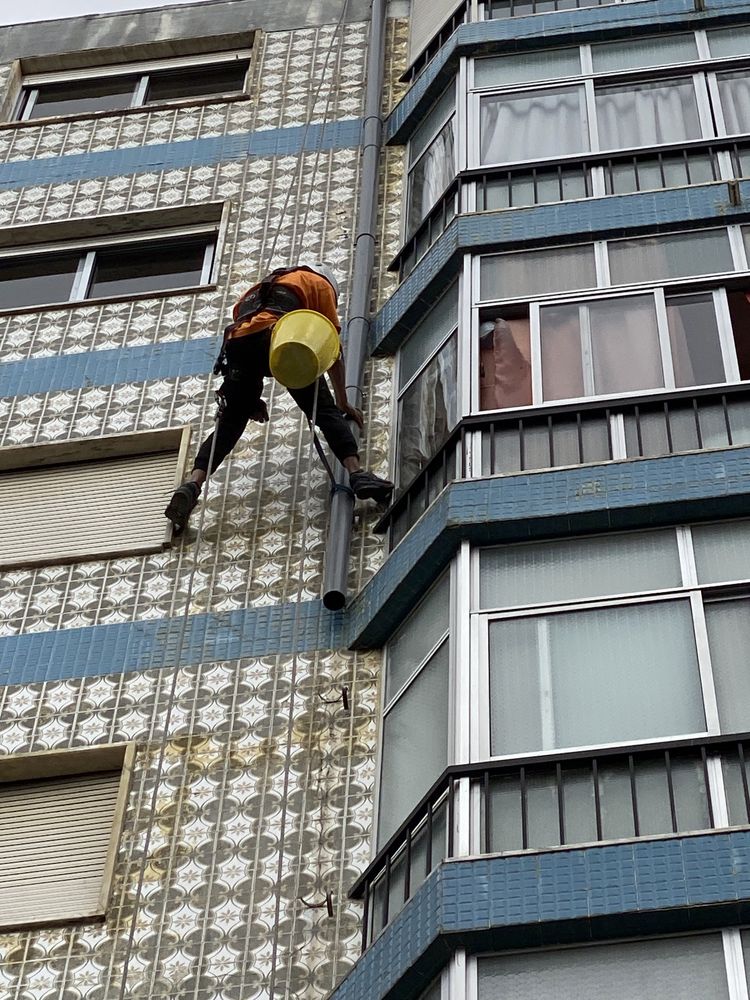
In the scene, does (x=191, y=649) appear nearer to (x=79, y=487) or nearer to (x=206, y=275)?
(x=79, y=487)

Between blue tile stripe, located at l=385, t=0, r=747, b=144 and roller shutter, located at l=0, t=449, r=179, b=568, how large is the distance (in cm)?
509

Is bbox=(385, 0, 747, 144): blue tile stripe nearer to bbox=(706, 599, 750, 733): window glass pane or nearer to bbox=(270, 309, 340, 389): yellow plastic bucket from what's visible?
bbox=(270, 309, 340, 389): yellow plastic bucket

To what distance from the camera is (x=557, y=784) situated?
32.7 feet

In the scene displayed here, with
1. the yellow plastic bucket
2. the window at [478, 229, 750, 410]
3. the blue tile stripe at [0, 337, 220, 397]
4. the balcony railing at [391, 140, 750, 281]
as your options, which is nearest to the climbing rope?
the yellow plastic bucket

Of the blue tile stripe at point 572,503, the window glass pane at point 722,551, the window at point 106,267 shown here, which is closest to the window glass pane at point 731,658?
the window glass pane at point 722,551

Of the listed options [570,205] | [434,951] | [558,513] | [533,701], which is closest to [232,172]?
[570,205]

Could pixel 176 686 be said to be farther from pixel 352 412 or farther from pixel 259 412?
pixel 352 412

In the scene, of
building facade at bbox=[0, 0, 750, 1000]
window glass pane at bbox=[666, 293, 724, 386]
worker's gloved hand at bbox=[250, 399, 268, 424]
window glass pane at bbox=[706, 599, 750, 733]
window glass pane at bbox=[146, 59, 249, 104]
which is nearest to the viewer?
building facade at bbox=[0, 0, 750, 1000]

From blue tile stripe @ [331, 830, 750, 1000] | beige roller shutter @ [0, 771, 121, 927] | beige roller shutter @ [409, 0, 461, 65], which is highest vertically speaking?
beige roller shutter @ [409, 0, 461, 65]

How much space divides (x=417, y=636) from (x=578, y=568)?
1.27m

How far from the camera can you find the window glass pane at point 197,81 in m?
19.9

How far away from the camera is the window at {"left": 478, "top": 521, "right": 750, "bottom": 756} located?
1030cm

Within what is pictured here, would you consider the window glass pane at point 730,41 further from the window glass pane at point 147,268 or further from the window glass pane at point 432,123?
the window glass pane at point 147,268

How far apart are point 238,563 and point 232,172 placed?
568 centimetres
